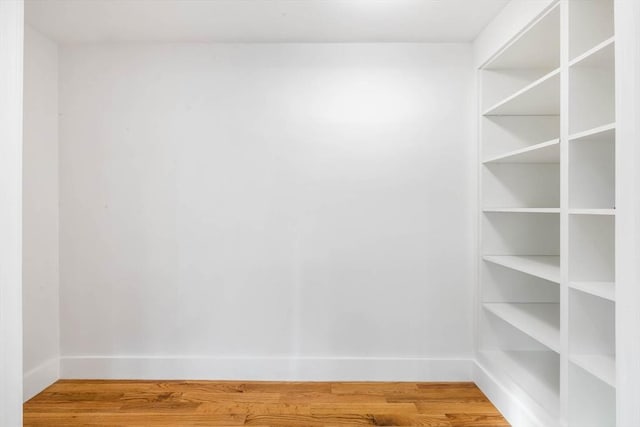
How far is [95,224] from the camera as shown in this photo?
3.00 meters

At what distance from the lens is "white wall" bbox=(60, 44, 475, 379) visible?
116 inches

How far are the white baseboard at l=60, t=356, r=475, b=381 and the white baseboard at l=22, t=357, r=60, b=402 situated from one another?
0.43 m

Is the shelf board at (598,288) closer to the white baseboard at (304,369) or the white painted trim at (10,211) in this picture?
the white baseboard at (304,369)

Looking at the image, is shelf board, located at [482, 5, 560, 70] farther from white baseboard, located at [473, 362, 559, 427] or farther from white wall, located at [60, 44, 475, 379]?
white baseboard, located at [473, 362, 559, 427]

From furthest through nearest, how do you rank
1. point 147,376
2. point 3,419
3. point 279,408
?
point 147,376 < point 279,408 < point 3,419

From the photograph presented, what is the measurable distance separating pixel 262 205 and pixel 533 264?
5.93 ft

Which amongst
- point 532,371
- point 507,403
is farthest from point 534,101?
point 507,403

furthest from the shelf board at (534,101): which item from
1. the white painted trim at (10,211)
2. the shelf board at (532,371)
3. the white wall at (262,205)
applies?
the white painted trim at (10,211)

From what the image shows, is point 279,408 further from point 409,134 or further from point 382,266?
point 409,134

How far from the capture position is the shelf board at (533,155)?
2229 mm

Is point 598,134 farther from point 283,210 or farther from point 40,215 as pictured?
point 40,215

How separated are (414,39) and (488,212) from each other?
4.32 ft

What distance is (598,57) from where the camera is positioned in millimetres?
1718

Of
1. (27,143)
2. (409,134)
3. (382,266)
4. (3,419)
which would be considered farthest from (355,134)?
(3,419)
